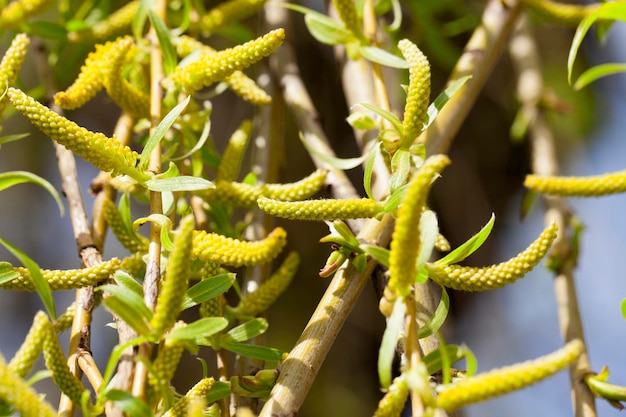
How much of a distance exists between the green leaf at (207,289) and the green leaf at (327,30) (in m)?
0.32

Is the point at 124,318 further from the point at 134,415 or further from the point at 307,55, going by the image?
the point at 307,55

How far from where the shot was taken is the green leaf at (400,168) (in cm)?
52

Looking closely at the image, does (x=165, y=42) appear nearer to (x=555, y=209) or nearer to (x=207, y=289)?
(x=207, y=289)

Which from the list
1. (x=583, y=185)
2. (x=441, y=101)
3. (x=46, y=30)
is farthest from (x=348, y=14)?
(x=46, y=30)

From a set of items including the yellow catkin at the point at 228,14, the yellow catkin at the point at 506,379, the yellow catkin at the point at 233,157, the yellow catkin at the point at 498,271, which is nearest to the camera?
the yellow catkin at the point at 506,379

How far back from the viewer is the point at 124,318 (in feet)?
1.32

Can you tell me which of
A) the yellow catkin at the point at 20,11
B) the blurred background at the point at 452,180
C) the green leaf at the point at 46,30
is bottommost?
the blurred background at the point at 452,180

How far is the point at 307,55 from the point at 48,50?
49 cm

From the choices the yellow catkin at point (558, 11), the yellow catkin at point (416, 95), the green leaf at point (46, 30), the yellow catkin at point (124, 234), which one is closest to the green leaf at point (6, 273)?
the yellow catkin at point (124, 234)

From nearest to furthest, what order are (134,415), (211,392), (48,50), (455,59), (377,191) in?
(134,415)
(211,392)
(377,191)
(48,50)
(455,59)

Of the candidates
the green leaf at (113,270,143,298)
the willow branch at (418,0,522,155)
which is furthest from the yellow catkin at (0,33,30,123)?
the willow branch at (418,0,522,155)

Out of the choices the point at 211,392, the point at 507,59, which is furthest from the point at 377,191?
the point at 507,59

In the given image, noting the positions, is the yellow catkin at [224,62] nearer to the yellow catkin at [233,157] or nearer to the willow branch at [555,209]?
the yellow catkin at [233,157]

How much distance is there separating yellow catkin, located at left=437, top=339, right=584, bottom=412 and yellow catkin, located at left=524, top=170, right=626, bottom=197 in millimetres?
263
